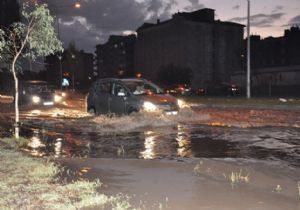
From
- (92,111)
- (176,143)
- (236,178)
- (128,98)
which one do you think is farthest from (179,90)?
(236,178)

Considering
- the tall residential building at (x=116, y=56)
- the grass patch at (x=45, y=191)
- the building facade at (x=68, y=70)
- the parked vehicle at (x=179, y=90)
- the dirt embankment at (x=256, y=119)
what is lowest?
the grass patch at (x=45, y=191)

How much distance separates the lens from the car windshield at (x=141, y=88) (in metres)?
19.3

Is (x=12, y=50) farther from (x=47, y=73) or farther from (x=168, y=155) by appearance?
(x=47, y=73)

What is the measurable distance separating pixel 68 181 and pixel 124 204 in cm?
187

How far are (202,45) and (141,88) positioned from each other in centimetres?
6690

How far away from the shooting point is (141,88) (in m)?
19.7

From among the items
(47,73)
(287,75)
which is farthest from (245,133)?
(47,73)

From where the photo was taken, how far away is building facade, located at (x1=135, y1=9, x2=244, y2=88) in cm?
8469

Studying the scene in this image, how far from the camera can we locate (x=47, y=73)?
111375mm

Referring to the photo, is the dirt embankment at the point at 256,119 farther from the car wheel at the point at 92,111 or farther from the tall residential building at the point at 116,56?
the tall residential building at the point at 116,56

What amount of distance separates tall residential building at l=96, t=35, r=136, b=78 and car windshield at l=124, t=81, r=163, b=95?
104380 millimetres

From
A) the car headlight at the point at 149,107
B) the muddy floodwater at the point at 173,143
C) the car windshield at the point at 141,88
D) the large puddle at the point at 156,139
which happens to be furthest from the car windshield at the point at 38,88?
the car headlight at the point at 149,107

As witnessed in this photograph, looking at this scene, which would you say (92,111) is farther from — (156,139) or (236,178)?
(236,178)

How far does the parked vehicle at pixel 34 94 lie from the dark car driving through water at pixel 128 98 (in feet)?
38.1
